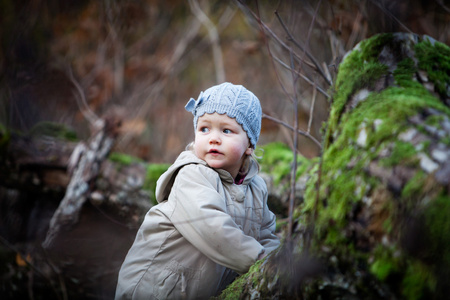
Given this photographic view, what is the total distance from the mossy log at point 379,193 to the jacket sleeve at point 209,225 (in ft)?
0.74

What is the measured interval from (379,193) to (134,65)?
8229 mm

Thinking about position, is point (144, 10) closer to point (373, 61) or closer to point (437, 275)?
point (373, 61)

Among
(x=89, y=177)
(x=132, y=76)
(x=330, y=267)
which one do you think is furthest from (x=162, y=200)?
(x=132, y=76)

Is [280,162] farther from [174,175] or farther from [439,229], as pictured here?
[439,229]

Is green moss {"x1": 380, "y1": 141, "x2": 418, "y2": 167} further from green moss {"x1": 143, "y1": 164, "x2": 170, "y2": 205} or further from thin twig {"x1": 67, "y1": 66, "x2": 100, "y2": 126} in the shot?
thin twig {"x1": 67, "y1": 66, "x2": 100, "y2": 126}

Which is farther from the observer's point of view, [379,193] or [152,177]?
[152,177]

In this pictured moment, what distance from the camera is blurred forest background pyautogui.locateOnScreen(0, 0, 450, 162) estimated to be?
262 inches

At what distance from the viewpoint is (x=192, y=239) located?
2.06 meters

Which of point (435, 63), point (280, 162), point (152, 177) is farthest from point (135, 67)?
point (435, 63)

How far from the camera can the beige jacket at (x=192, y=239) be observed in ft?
6.44

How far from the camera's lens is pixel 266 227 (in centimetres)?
261

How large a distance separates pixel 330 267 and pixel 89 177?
11.6 feet

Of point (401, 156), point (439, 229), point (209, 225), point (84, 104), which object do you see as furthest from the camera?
point (84, 104)

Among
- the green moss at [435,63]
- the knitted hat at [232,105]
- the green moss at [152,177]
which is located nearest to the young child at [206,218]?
the knitted hat at [232,105]
